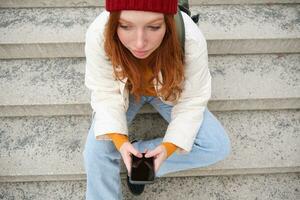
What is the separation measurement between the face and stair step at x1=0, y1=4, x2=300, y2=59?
2.68ft

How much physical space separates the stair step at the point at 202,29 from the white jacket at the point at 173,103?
60cm

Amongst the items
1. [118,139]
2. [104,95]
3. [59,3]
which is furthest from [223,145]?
[59,3]

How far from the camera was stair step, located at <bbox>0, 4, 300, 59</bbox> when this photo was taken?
1.86m

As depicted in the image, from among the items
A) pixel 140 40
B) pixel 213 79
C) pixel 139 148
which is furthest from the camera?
pixel 213 79

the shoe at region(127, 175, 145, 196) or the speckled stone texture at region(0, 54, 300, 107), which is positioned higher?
the speckled stone texture at region(0, 54, 300, 107)

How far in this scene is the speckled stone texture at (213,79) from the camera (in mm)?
1791

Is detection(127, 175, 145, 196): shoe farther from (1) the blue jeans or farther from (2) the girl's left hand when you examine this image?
(2) the girl's left hand

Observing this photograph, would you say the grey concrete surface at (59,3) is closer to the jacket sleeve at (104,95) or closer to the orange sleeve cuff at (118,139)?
the jacket sleeve at (104,95)

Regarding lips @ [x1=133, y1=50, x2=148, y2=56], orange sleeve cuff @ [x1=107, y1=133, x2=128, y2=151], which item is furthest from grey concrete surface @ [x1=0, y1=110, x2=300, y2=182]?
lips @ [x1=133, y1=50, x2=148, y2=56]

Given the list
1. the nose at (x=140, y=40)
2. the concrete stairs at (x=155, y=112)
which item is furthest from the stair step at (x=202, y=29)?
the nose at (x=140, y=40)

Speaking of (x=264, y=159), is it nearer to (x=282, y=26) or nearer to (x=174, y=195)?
(x=174, y=195)

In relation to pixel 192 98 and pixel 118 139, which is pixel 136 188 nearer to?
pixel 118 139

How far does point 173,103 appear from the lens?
4.76ft

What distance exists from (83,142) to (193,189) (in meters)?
0.68
